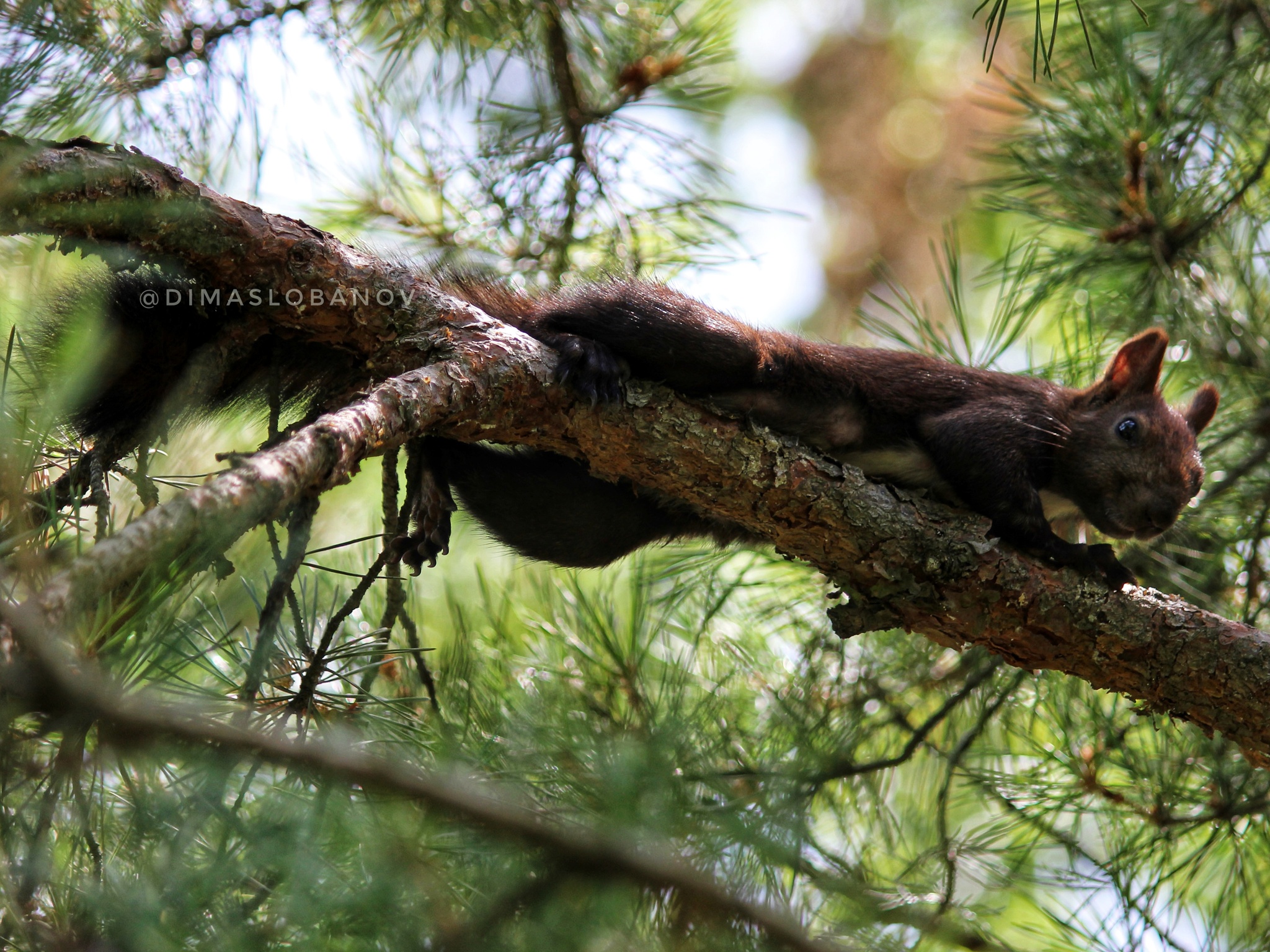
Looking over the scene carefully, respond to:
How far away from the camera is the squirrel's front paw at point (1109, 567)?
7.65 ft

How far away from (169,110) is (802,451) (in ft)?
5.71

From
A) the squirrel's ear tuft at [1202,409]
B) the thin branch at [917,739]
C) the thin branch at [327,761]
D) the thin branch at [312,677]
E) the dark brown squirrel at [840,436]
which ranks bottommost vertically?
the thin branch at [327,761]

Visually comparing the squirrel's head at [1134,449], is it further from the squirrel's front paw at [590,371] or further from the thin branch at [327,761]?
the thin branch at [327,761]

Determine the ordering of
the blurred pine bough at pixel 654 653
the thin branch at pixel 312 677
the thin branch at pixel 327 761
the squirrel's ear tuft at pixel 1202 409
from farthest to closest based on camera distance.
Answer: the squirrel's ear tuft at pixel 1202 409, the thin branch at pixel 312 677, the blurred pine bough at pixel 654 653, the thin branch at pixel 327 761

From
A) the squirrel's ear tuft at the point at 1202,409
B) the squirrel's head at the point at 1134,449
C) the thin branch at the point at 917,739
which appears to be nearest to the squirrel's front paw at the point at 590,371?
the thin branch at the point at 917,739

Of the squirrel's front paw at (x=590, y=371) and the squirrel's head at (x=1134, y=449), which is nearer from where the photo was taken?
the squirrel's front paw at (x=590, y=371)

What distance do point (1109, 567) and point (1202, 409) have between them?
0.86 metres

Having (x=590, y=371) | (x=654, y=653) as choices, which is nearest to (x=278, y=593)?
(x=590, y=371)

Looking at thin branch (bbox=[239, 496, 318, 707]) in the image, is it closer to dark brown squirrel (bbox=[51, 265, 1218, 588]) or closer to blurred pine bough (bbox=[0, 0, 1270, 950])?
blurred pine bough (bbox=[0, 0, 1270, 950])

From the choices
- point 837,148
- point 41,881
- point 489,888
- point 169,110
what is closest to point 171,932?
point 41,881

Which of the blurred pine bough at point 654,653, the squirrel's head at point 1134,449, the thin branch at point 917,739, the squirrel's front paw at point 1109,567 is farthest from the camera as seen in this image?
the squirrel's head at point 1134,449

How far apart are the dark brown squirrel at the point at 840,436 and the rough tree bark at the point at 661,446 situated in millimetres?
212

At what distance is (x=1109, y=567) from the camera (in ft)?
7.78

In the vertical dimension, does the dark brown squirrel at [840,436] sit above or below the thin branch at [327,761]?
above
